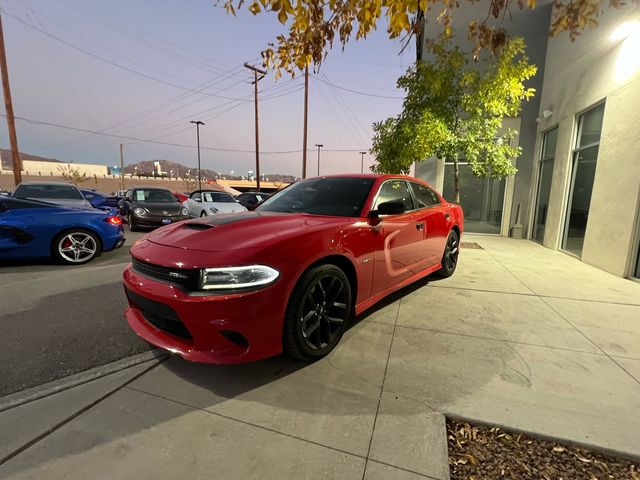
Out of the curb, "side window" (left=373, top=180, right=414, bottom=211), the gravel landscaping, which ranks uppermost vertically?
"side window" (left=373, top=180, right=414, bottom=211)

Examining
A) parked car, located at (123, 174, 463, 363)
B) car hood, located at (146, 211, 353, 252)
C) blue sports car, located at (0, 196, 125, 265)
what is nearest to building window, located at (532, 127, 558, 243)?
parked car, located at (123, 174, 463, 363)

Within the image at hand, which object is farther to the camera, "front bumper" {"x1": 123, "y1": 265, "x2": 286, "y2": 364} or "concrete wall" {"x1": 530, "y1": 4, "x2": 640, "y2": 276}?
"concrete wall" {"x1": 530, "y1": 4, "x2": 640, "y2": 276}

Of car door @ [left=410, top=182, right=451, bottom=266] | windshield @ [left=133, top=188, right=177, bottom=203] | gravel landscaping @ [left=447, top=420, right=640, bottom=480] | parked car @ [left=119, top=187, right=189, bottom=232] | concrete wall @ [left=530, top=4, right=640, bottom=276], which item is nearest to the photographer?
gravel landscaping @ [left=447, top=420, right=640, bottom=480]

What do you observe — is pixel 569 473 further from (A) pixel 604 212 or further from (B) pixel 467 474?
(A) pixel 604 212

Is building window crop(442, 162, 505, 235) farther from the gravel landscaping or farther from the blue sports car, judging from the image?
the gravel landscaping

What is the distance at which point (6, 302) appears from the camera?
150 inches

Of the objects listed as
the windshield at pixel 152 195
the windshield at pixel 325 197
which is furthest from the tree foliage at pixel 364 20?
the windshield at pixel 152 195

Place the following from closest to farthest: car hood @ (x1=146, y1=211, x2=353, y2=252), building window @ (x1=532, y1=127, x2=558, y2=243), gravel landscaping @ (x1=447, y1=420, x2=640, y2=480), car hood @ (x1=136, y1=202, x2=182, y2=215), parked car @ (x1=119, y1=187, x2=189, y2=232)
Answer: gravel landscaping @ (x1=447, y1=420, x2=640, y2=480) → car hood @ (x1=146, y1=211, x2=353, y2=252) → building window @ (x1=532, y1=127, x2=558, y2=243) → parked car @ (x1=119, y1=187, x2=189, y2=232) → car hood @ (x1=136, y1=202, x2=182, y2=215)

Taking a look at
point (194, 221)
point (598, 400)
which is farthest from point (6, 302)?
point (598, 400)

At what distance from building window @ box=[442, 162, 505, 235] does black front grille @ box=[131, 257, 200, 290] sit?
1062cm

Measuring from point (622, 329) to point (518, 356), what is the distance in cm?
156

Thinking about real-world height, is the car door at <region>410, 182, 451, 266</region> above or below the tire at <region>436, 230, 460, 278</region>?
above

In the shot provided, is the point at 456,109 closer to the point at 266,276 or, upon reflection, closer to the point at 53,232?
the point at 266,276

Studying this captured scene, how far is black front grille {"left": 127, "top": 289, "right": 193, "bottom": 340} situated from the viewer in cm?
216
